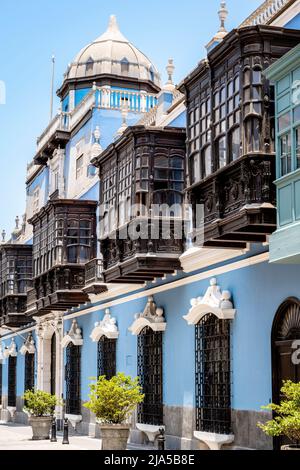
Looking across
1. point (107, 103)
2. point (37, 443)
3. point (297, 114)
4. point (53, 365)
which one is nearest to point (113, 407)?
point (37, 443)

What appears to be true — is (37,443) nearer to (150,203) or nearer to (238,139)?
(150,203)

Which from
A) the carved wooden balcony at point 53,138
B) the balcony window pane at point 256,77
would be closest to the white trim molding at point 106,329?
the carved wooden balcony at point 53,138

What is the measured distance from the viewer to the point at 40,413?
1075 inches

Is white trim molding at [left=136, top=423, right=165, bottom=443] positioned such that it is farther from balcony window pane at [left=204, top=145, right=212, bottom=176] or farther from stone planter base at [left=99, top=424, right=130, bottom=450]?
balcony window pane at [left=204, top=145, right=212, bottom=176]

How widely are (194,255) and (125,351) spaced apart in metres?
6.06

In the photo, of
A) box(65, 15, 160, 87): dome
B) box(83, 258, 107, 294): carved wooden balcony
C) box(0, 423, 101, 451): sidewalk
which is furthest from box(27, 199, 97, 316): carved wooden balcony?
box(65, 15, 160, 87): dome

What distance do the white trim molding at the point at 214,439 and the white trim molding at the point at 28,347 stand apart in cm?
1832

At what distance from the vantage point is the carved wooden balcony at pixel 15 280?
38812 millimetres

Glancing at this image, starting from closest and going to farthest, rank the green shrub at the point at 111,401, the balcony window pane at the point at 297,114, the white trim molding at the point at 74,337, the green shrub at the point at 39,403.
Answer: the balcony window pane at the point at 297,114, the green shrub at the point at 111,401, the green shrub at the point at 39,403, the white trim molding at the point at 74,337

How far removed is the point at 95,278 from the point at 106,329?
1.53 m

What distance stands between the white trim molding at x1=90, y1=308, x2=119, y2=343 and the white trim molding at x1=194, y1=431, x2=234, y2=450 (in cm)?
719

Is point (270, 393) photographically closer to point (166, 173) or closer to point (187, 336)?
point (187, 336)

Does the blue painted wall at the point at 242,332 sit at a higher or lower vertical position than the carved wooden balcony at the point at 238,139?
lower

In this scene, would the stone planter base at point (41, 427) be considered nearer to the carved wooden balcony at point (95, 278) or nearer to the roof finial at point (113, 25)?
the carved wooden balcony at point (95, 278)
